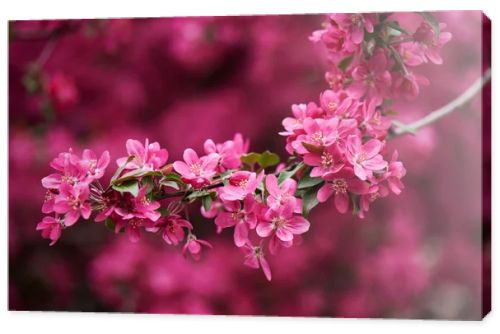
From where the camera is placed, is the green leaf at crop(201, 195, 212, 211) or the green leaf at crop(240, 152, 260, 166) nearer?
the green leaf at crop(201, 195, 212, 211)

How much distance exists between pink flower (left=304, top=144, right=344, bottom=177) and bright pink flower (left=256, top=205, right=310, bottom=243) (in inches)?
4.3

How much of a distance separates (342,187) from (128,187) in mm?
507

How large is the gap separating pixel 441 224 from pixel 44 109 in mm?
1515

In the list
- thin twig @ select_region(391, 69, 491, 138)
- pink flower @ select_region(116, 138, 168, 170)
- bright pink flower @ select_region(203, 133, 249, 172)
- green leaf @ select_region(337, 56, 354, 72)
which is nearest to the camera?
pink flower @ select_region(116, 138, 168, 170)

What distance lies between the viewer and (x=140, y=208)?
7.23 ft

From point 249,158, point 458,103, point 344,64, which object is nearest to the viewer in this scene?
point 249,158

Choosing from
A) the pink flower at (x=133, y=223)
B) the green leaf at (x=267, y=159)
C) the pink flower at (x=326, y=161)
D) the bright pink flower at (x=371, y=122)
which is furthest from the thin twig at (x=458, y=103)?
the pink flower at (x=133, y=223)

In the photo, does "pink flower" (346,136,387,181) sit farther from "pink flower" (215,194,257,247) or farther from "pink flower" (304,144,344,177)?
"pink flower" (215,194,257,247)

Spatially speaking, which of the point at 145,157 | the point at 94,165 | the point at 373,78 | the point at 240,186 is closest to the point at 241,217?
the point at 240,186

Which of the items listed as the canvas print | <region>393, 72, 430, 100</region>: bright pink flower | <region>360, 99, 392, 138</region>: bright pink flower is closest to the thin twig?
the canvas print

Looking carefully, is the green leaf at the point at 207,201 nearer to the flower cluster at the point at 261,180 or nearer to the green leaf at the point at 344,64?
the flower cluster at the point at 261,180

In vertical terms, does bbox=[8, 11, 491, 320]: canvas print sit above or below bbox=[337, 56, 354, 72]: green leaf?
below

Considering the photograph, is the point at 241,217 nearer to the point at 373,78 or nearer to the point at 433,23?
the point at 373,78

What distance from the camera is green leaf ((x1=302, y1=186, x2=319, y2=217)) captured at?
223 centimetres
